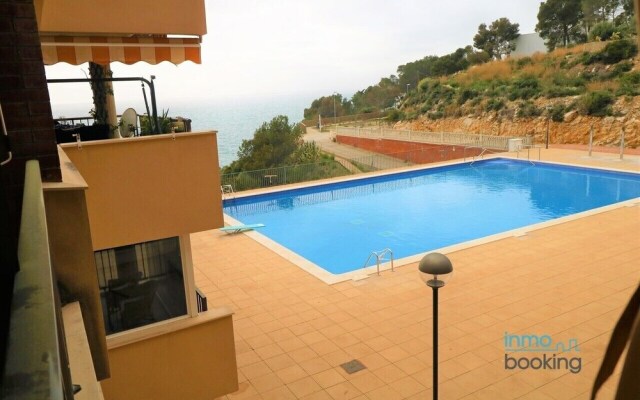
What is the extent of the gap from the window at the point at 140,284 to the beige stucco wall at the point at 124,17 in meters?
2.46

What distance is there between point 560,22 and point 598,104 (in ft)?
79.4

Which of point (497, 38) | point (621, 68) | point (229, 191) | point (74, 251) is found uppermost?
point (497, 38)

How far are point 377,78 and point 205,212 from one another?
75.5m

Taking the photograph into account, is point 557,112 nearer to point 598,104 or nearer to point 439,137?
point 598,104

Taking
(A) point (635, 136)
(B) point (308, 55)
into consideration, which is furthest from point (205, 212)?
(B) point (308, 55)

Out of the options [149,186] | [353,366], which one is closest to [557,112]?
[353,366]

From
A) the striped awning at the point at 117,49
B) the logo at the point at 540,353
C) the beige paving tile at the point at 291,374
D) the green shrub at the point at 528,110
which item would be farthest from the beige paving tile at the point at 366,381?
the green shrub at the point at 528,110

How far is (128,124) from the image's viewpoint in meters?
6.01

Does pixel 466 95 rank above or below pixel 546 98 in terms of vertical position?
above

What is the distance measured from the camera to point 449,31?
61.4m

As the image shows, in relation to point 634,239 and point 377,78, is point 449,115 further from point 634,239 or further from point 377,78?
point 377,78

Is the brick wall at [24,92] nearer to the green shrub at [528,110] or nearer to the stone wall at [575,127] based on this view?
the stone wall at [575,127]

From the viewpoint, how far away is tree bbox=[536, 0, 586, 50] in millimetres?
46594

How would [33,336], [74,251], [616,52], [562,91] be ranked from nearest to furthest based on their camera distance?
[33,336]
[74,251]
[562,91]
[616,52]
